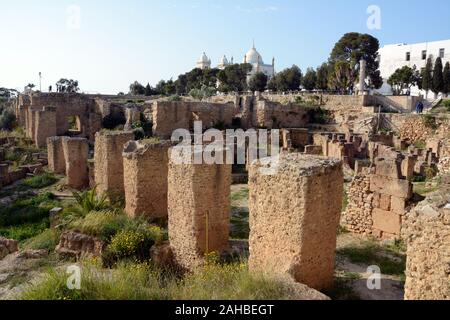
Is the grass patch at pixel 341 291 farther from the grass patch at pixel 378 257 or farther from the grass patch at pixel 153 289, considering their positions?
the grass patch at pixel 153 289

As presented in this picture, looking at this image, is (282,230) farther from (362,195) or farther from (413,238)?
(362,195)

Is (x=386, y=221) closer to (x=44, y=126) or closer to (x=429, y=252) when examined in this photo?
(x=429, y=252)

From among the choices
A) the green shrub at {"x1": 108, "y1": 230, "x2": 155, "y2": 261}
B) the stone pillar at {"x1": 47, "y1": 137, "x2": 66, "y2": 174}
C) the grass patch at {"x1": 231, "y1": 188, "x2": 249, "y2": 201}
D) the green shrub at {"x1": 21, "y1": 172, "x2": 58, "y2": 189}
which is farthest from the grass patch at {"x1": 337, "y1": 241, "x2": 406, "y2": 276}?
the stone pillar at {"x1": 47, "y1": 137, "x2": 66, "y2": 174}

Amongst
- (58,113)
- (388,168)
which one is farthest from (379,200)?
(58,113)

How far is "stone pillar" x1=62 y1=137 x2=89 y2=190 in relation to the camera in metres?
16.7

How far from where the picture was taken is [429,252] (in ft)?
15.1

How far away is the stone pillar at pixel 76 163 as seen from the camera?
658 inches

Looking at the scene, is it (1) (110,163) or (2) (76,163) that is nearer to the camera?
(1) (110,163)

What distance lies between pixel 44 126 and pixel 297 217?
2334 centimetres

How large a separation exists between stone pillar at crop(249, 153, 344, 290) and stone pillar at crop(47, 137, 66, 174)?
14.6m

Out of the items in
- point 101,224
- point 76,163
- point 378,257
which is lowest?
point 378,257

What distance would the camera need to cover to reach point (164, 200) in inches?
410
